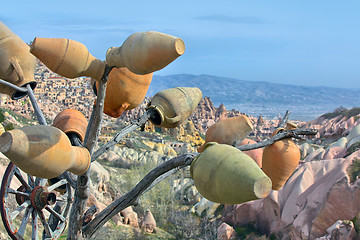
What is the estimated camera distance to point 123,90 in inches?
141

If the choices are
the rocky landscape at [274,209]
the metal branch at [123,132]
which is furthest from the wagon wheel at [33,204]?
the rocky landscape at [274,209]

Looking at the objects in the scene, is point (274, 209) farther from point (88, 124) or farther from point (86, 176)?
point (88, 124)

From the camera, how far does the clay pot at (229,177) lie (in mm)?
2139

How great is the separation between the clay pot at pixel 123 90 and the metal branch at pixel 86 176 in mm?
490

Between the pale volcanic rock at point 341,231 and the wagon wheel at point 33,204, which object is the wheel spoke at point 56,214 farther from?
the pale volcanic rock at point 341,231

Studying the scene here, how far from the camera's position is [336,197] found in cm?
1453

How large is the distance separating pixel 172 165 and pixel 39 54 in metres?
1.14

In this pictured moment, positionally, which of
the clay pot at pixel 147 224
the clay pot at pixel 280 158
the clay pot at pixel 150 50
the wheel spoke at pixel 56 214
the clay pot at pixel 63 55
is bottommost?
the clay pot at pixel 147 224

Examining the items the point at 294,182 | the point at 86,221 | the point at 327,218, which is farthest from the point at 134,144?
the point at 86,221

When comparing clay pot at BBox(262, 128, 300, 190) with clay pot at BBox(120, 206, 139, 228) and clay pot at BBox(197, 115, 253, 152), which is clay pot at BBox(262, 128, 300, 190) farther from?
clay pot at BBox(120, 206, 139, 228)

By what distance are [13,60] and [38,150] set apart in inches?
52.8

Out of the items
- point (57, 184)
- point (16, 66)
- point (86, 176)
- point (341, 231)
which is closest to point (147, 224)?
point (341, 231)

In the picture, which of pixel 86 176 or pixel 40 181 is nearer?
pixel 86 176

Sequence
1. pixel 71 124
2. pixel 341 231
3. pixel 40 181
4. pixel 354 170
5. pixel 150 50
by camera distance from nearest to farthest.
Answer: pixel 150 50 → pixel 71 124 → pixel 40 181 → pixel 341 231 → pixel 354 170
